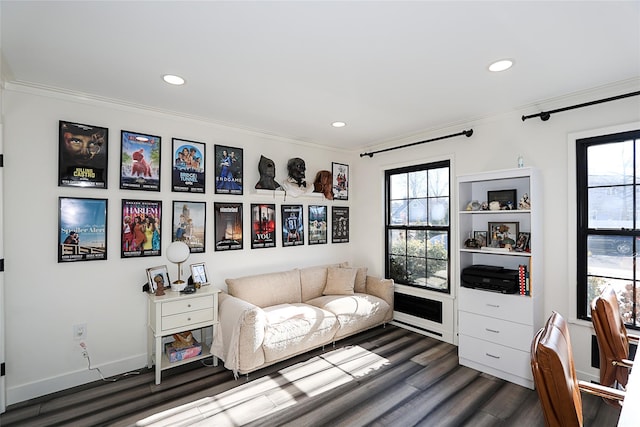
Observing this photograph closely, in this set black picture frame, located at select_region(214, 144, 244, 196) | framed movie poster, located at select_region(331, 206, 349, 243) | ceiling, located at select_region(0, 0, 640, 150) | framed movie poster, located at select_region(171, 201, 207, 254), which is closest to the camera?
ceiling, located at select_region(0, 0, 640, 150)

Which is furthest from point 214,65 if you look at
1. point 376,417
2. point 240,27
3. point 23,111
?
point 376,417

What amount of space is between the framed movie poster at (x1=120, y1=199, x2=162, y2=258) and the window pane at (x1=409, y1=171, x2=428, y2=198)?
298cm

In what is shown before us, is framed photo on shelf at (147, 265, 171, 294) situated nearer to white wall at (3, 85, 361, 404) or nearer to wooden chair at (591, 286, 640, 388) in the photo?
white wall at (3, 85, 361, 404)

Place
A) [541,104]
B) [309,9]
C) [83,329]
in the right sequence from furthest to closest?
[541,104]
[83,329]
[309,9]

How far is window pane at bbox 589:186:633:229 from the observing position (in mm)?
2602

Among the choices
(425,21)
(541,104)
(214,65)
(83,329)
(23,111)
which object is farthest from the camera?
(541,104)

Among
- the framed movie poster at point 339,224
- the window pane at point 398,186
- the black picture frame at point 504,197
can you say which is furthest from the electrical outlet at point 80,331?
the black picture frame at point 504,197

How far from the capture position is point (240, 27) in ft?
5.97

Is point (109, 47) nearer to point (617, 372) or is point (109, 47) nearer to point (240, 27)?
point (240, 27)

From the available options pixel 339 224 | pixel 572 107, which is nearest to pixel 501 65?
pixel 572 107

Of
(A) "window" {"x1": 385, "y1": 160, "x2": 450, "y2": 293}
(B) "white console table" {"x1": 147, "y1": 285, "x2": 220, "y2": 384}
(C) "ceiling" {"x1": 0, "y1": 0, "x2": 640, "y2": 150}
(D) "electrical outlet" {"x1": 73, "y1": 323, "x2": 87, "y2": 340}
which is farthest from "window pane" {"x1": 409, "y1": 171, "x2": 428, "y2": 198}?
Result: (D) "electrical outlet" {"x1": 73, "y1": 323, "x2": 87, "y2": 340}

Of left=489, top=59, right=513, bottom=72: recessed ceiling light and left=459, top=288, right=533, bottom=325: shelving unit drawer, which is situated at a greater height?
left=489, top=59, right=513, bottom=72: recessed ceiling light

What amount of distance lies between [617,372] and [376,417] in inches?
58.2

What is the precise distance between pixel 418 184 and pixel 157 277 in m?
3.17
